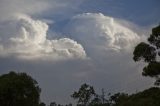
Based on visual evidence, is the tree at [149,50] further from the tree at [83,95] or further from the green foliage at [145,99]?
the tree at [83,95]

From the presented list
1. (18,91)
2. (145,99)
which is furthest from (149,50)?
(18,91)

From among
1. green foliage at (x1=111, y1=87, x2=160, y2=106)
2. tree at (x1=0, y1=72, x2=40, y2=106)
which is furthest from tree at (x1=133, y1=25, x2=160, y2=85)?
tree at (x1=0, y1=72, x2=40, y2=106)

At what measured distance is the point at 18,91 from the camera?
221 ft

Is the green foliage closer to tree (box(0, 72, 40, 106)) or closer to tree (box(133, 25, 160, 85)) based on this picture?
tree (box(133, 25, 160, 85))

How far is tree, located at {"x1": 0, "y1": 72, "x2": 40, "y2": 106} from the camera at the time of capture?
66.8 meters

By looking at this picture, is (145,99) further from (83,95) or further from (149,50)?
(83,95)

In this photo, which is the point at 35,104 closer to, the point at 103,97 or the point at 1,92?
the point at 1,92

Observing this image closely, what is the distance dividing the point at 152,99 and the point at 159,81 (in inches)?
71.8

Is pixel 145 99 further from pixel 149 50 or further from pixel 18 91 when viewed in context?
pixel 18 91

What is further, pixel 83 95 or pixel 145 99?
pixel 83 95

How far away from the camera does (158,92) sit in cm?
3572

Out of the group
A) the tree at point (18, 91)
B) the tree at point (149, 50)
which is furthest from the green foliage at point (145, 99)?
the tree at point (18, 91)

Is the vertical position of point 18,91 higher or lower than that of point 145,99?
higher

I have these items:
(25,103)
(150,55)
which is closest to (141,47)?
(150,55)
